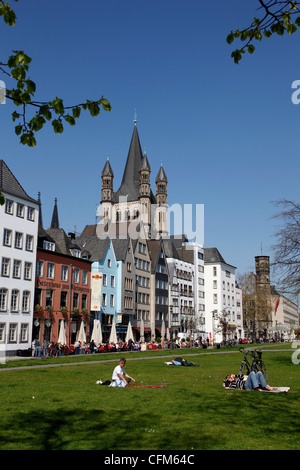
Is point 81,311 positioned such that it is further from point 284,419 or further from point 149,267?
point 284,419

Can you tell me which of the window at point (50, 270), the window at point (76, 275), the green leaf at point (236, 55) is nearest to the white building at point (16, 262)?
the window at point (50, 270)

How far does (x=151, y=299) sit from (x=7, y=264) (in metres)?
39.9

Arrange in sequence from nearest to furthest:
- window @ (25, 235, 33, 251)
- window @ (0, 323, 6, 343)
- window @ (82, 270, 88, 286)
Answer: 1. window @ (0, 323, 6, 343)
2. window @ (25, 235, 33, 251)
3. window @ (82, 270, 88, 286)

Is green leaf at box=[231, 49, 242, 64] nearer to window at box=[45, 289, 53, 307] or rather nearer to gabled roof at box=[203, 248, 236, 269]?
window at box=[45, 289, 53, 307]

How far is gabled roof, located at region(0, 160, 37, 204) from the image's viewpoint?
52006mm

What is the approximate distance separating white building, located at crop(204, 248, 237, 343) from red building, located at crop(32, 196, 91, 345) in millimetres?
56251

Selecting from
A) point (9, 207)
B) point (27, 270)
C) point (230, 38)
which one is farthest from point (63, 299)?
point (230, 38)

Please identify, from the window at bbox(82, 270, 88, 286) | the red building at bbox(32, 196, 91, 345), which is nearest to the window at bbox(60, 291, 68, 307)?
the red building at bbox(32, 196, 91, 345)

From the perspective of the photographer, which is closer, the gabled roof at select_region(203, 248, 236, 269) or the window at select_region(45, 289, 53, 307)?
the window at select_region(45, 289, 53, 307)

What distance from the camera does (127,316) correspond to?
7769 cm

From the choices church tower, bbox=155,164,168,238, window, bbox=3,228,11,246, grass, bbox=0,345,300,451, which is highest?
church tower, bbox=155,164,168,238

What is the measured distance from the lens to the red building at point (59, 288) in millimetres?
56000

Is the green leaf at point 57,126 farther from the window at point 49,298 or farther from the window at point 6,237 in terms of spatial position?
the window at point 49,298

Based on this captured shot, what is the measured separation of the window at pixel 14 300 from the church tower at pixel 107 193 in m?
108
